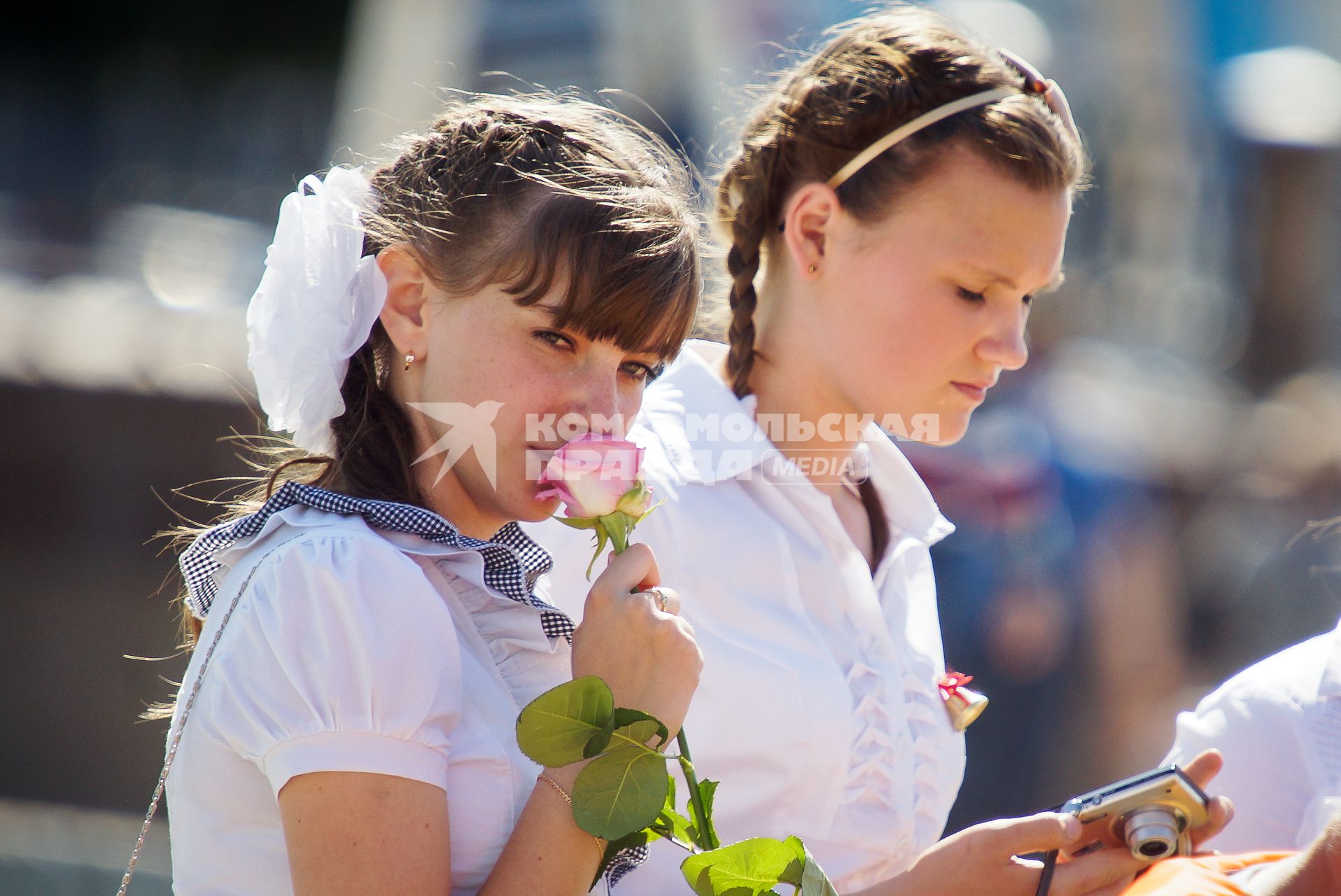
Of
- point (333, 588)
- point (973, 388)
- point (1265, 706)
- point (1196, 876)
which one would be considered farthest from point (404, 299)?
point (1265, 706)

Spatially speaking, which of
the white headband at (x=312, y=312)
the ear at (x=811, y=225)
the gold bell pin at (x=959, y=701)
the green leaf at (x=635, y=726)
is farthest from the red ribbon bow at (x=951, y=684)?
the white headband at (x=312, y=312)

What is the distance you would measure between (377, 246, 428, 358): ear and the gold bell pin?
0.99m

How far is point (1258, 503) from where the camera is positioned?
6.86 m

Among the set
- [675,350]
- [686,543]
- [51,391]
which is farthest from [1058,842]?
[51,391]

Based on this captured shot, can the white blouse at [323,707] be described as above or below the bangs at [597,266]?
below

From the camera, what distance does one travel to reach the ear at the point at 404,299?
5.05 feet

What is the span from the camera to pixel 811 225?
2.02 m

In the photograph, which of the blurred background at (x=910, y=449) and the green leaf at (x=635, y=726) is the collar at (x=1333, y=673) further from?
the green leaf at (x=635, y=726)

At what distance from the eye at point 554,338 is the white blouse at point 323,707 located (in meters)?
0.29

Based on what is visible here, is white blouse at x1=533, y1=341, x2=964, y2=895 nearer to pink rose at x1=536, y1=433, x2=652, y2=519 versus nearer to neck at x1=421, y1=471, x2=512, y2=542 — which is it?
neck at x1=421, y1=471, x2=512, y2=542

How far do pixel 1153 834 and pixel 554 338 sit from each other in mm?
903

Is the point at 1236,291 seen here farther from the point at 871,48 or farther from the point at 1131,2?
the point at 871,48

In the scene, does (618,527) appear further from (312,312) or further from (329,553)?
(312,312)

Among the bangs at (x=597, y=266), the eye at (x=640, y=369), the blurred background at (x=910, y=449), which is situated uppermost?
the bangs at (x=597, y=266)
